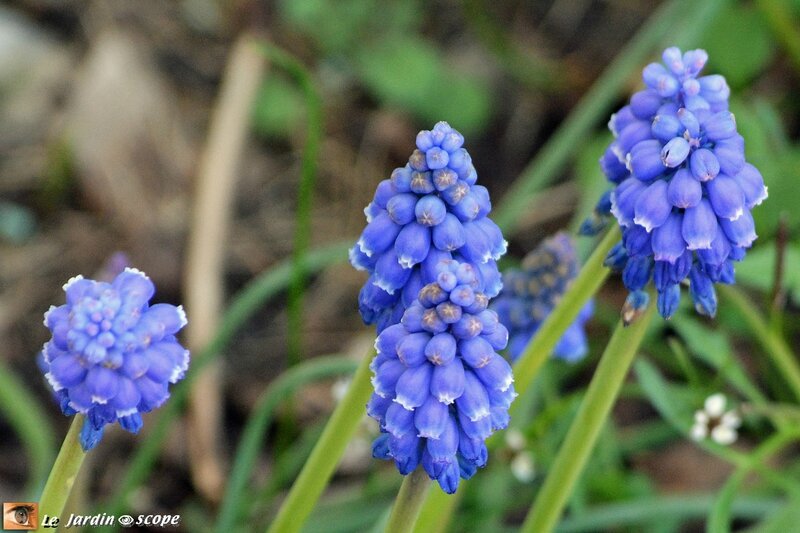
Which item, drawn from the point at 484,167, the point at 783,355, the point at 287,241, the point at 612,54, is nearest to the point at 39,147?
the point at 287,241

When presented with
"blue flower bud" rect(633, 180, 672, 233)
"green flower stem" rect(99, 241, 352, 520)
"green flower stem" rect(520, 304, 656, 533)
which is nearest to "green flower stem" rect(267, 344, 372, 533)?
"green flower stem" rect(520, 304, 656, 533)

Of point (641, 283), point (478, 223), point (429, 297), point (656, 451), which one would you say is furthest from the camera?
point (656, 451)

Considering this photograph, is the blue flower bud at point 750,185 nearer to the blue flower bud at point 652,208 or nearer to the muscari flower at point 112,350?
the blue flower bud at point 652,208

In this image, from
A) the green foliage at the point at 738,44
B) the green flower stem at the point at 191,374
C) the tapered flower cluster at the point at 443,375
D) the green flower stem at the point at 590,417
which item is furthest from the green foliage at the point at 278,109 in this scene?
the tapered flower cluster at the point at 443,375

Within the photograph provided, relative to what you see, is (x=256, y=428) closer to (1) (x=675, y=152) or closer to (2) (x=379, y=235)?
(2) (x=379, y=235)

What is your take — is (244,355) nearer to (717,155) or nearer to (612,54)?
(612,54)

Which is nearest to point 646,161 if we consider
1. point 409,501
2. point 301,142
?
point 409,501

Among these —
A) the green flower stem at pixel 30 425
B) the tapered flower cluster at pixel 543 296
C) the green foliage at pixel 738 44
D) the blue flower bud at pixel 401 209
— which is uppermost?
the green foliage at pixel 738 44
